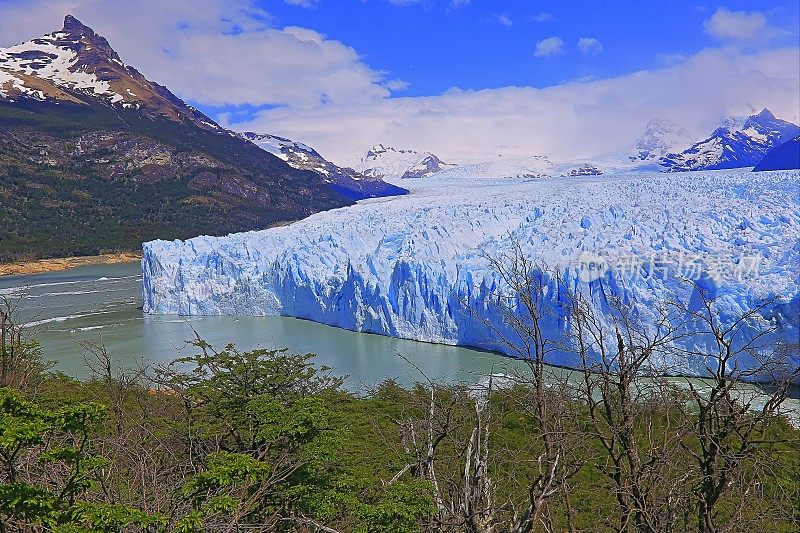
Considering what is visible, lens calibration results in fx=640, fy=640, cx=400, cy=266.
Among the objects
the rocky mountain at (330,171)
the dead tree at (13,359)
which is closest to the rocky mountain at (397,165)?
the rocky mountain at (330,171)

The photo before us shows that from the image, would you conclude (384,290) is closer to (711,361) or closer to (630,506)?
(711,361)

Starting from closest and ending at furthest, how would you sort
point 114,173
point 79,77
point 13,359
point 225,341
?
point 13,359, point 225,341, point 114,173, point 79,77

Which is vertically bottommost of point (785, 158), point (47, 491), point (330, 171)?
point (47, 491)

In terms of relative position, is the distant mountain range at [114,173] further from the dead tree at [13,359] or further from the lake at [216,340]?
the dead tree at [13,359]

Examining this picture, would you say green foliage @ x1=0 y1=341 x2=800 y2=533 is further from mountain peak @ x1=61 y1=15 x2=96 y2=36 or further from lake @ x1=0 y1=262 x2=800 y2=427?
mountain peak @ x1=61 y1=15 x2=96 y2=36

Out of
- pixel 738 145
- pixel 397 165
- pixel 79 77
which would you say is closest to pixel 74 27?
pixel 79 77

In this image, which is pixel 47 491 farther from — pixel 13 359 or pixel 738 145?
pixel 738 145
